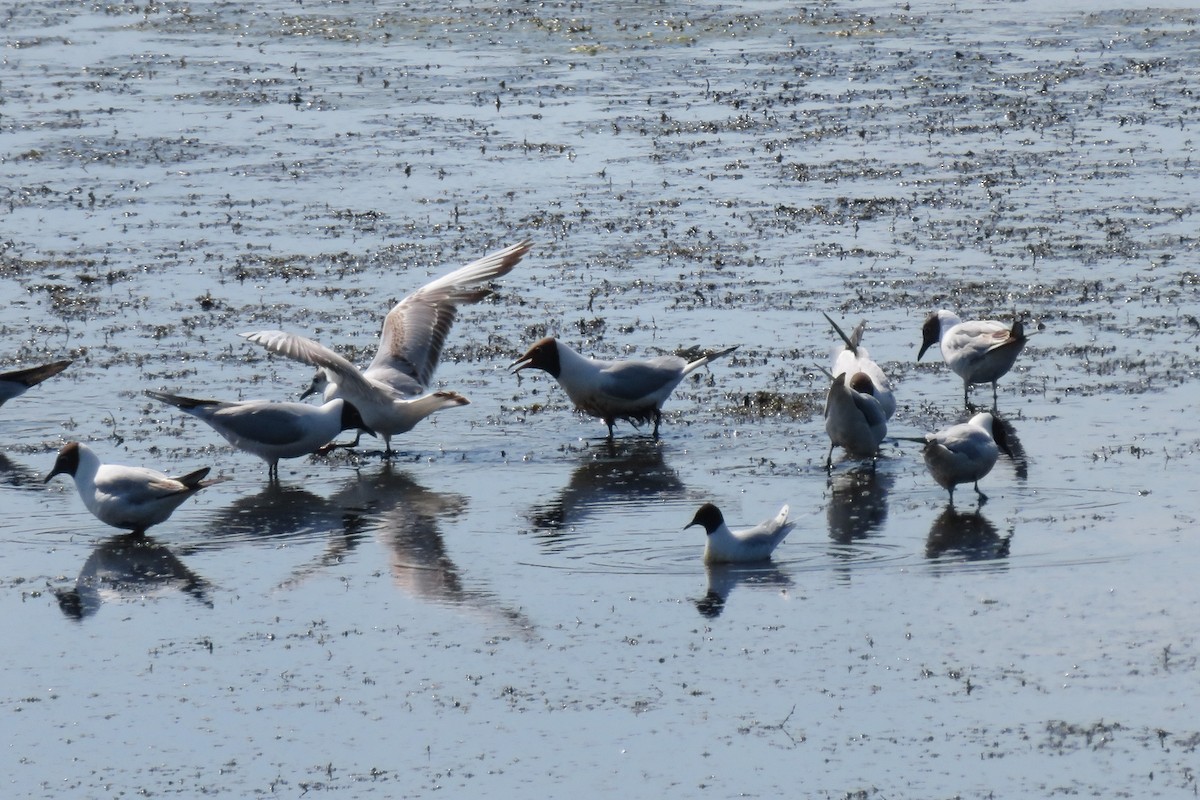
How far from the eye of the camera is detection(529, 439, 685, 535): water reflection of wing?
1218cm

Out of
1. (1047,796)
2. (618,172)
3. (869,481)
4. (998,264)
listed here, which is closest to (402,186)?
(618,172)

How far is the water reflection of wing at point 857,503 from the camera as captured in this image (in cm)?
1149

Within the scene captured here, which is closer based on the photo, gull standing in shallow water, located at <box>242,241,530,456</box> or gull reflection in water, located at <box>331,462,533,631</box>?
gull reflection in water, located at <box>331,462,533,631</box>

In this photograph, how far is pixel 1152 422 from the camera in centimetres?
1339

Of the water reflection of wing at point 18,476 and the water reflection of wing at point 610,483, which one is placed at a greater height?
the water reflection of wing at point 610,483

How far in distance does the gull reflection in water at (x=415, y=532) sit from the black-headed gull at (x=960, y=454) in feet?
9.44

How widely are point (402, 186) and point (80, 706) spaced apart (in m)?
13.5

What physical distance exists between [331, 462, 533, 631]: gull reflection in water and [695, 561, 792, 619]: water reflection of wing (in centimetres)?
96

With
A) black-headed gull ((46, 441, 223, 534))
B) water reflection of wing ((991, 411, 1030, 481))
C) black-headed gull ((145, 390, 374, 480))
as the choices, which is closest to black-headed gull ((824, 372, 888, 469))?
water reflection of wing ((991, 411, 1030, 481))

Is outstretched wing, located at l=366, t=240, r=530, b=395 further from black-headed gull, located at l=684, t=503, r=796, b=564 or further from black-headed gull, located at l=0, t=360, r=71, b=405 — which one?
black-headed gull, located at l=684, t=503, r=796, b=564

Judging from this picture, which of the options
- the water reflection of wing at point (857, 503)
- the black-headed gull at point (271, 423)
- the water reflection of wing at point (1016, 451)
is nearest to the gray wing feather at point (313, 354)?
the black-headed gull at point (271, 423)

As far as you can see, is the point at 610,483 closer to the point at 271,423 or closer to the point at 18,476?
the point at 271,423

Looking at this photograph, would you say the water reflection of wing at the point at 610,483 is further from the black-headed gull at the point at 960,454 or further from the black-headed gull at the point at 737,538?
the black-headed gull at the point at 960,454

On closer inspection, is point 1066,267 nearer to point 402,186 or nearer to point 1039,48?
point 402,186
